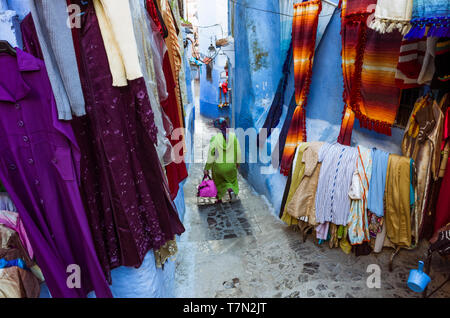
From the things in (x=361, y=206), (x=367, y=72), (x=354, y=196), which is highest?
(x=367, y=72)

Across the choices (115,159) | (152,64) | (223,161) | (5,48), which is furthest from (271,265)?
(5,48)

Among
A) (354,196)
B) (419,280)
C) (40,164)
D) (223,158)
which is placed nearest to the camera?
(40,164)

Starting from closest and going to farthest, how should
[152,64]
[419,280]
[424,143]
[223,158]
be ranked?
1. [152,64]
2. [419,280]
3. [424,143]
4. [223,158]

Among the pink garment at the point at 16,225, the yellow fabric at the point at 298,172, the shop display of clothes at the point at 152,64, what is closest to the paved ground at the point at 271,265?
the yellow fabric at the point at 298,172

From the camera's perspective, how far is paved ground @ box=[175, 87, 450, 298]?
10.2 feet

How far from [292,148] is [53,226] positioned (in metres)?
3.56

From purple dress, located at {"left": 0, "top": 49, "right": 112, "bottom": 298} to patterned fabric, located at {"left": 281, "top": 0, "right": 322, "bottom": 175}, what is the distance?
11.2ft

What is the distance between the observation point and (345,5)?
3.15m

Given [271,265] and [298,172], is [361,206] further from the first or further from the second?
[271,265]

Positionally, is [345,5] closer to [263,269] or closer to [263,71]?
[263,71]

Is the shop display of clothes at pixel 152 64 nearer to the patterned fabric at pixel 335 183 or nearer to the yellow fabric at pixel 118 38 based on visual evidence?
the yellow fabric at pixel 118 38

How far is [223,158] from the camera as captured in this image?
5301mm

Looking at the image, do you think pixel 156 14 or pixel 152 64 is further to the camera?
pixel 156 14

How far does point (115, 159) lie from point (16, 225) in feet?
2.14
